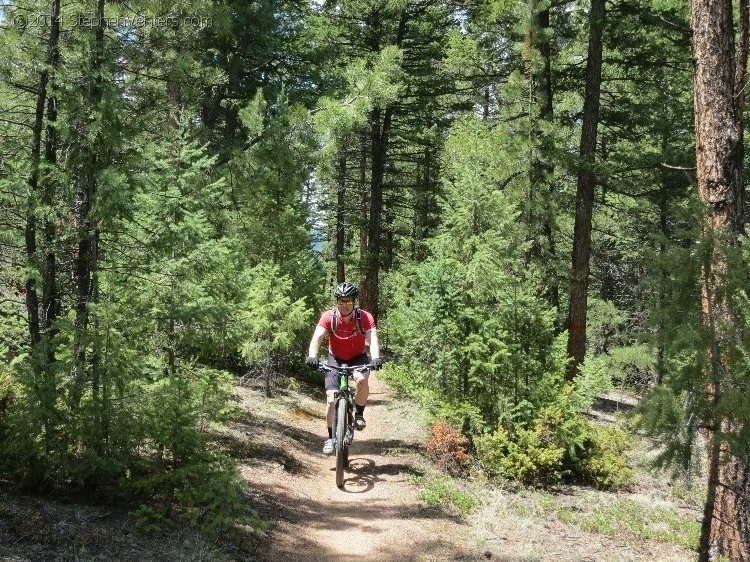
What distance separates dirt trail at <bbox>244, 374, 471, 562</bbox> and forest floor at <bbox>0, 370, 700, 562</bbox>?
0.02 metres

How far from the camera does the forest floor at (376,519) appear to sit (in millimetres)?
5074

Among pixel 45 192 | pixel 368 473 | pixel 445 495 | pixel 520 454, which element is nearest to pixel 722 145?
pixel 520 454

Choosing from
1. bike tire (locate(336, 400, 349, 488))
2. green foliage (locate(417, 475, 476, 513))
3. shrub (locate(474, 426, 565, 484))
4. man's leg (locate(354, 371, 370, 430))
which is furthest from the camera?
shrub (locate(474, 426, 565, 484))

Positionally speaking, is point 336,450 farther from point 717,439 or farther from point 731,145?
point 731,145

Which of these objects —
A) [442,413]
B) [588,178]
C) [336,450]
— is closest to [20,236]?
[336,450]

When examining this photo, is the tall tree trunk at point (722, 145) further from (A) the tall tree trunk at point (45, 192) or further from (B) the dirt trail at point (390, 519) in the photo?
(A) the tall tree trunk at point (45, 192)

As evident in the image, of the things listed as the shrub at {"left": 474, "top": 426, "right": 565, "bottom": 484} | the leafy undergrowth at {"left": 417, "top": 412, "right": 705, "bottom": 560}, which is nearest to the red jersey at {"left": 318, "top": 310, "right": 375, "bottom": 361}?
the leafy undergrowth at {"left": 417, "top": 412, "right": 705, "bottom": 560}

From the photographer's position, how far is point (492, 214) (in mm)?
9516

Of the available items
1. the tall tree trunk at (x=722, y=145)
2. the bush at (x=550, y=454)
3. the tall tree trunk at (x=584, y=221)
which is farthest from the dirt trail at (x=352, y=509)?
the tall tree trunk at (x=584, y=221)

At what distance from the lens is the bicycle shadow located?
26.8ft

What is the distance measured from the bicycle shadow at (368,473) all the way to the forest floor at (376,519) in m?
0.02

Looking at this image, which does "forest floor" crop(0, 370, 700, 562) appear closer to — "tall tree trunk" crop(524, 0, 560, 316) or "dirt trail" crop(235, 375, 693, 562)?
"dirt trail" crop(235, 375, 693, 562)

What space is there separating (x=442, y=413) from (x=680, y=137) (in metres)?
13.6

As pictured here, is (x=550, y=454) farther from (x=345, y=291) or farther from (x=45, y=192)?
(x=45, y=192)
